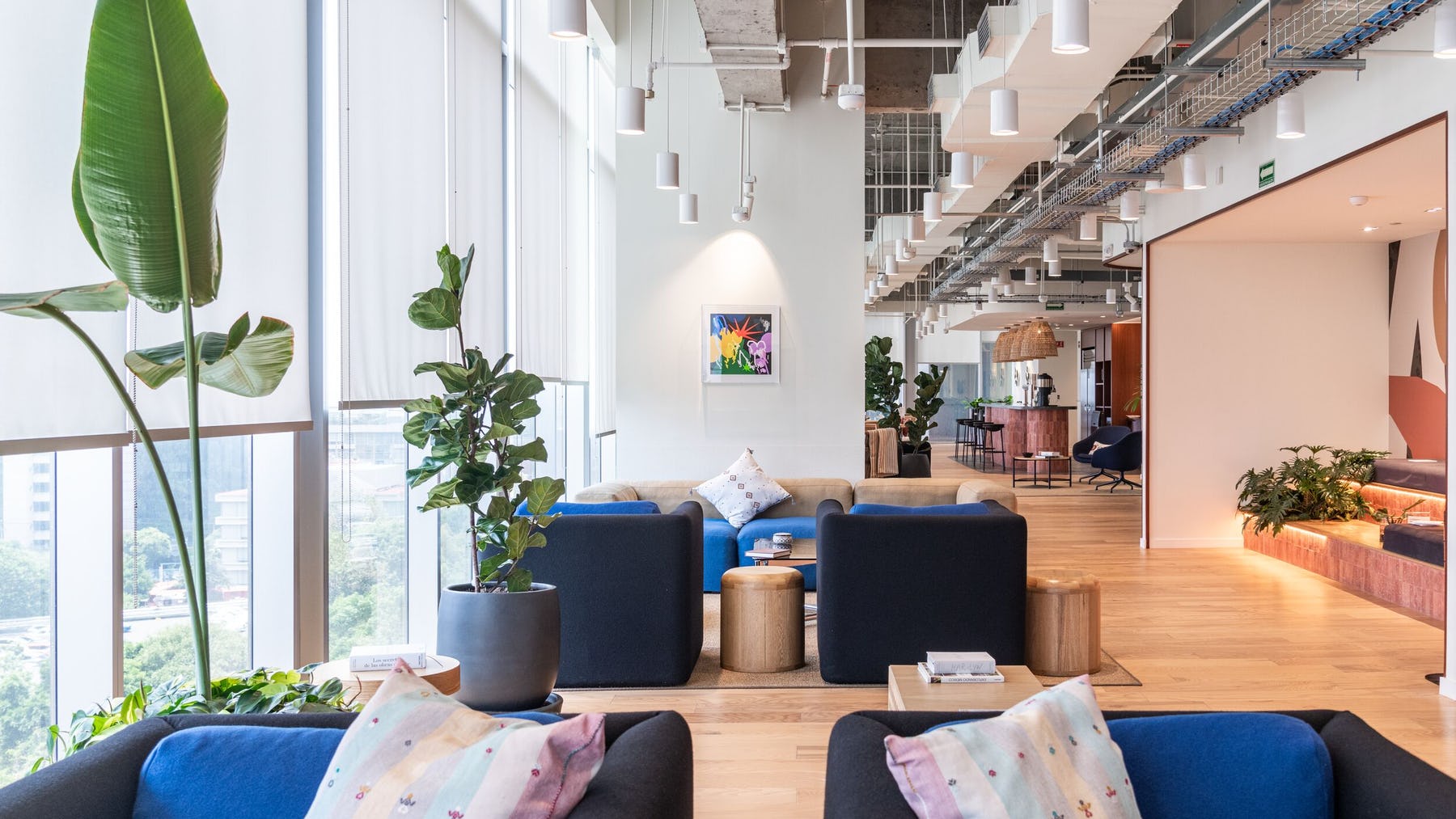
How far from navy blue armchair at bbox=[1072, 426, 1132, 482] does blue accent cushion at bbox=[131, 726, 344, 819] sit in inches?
563

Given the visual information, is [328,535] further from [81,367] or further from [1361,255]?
[1361,255]

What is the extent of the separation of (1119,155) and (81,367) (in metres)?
7.03

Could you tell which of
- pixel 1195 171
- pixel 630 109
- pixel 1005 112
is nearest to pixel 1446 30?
pixel 1005 112

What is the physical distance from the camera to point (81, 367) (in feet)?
8.77

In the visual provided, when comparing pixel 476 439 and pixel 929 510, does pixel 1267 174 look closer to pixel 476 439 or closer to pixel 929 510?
pixel 929 510

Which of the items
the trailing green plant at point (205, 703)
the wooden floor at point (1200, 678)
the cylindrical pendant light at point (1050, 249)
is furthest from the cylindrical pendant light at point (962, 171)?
the trailing green plant at point (205, 703)

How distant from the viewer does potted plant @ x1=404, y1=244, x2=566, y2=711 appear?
378 centimetres

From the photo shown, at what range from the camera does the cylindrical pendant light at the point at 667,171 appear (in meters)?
7.04

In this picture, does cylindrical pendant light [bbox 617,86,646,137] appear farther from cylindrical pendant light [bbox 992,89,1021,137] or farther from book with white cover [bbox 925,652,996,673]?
book with white cover [bbox 925,652,996,673]

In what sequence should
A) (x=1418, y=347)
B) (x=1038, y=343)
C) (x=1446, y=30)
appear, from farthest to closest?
(x=1038, y=343)
(x=1418, y=347)
(x=1446, y=30)

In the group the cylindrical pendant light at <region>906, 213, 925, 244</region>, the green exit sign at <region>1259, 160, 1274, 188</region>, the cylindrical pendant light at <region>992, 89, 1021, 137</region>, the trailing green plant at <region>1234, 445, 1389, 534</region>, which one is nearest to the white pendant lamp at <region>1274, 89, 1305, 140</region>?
the cylindrical pendant light at <region>992, 89, 1021, 137</region>

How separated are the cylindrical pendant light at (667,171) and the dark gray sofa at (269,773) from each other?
5.41 meters

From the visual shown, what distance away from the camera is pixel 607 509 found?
5586 mm

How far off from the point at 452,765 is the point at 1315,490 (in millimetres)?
9076
